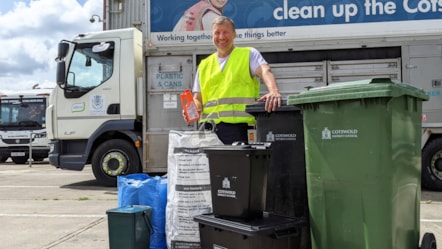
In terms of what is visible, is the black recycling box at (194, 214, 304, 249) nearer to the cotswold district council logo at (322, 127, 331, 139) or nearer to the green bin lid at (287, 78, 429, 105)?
the cotswold district council logo at (322, 127, 331, 139)

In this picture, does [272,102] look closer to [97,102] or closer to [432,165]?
[432,165]

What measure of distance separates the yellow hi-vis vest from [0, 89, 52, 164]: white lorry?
43.1 ft

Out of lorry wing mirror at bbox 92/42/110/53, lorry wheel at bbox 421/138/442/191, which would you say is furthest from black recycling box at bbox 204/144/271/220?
lorry wing mirror at bbox 92/42/110/53

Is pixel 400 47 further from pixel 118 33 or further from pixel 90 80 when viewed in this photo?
pixel 90 80

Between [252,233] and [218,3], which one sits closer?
[252,233]

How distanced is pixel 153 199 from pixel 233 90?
1.19 meters

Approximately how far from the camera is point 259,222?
2744mm

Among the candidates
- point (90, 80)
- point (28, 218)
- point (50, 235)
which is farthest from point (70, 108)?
point (50, 235)

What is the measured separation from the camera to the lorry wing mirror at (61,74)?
7.73m

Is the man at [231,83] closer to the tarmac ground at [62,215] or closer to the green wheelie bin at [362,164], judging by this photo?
the green wheelie bin at [362,164]

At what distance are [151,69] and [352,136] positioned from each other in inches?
206

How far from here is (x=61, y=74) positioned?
305 inches

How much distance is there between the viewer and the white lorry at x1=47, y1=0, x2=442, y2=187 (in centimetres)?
660

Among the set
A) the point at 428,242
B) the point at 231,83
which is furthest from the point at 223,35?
the point at 428,242
